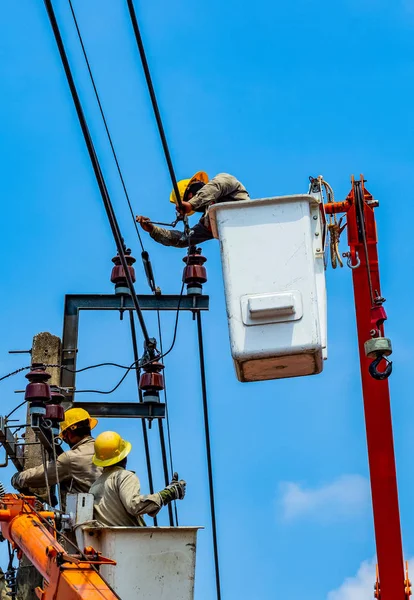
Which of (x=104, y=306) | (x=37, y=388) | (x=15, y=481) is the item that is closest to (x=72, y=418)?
(x=37, y=388)

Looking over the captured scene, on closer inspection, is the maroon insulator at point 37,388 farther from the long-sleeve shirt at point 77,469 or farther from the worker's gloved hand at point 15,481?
the worker's gloved hand at point 15,481

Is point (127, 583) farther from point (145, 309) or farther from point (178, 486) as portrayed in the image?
point (145, 309)

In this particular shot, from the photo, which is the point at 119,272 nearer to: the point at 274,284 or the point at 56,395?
the point at 56,395

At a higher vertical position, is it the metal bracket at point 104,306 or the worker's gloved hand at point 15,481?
the metal bracket at point 104,306

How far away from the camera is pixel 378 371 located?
24.9 ft

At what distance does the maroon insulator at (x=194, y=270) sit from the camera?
11.5 metres

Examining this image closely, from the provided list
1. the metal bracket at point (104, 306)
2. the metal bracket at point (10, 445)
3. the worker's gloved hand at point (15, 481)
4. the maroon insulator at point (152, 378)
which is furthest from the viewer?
the metal bracket at point (104, 306)

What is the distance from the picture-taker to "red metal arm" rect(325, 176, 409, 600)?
7.75 meters

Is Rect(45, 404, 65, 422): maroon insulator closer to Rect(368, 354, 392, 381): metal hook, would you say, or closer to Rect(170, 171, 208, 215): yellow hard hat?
Rect(170, 171, 208, 215): yellow hard hat

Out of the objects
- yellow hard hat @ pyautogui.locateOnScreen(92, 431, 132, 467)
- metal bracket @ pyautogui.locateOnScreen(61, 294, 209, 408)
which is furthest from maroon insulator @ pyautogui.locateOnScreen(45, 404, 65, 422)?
metal bracket @ pyautogui.locateOnScreen(61, 294, 209, 408)

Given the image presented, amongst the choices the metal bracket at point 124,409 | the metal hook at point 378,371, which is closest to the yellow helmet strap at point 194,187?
the metal bracket at point 124,409

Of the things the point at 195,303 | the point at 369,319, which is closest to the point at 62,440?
the point at 195,303

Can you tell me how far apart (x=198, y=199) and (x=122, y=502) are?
2.63 metres

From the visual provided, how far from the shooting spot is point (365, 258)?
27.5ft
